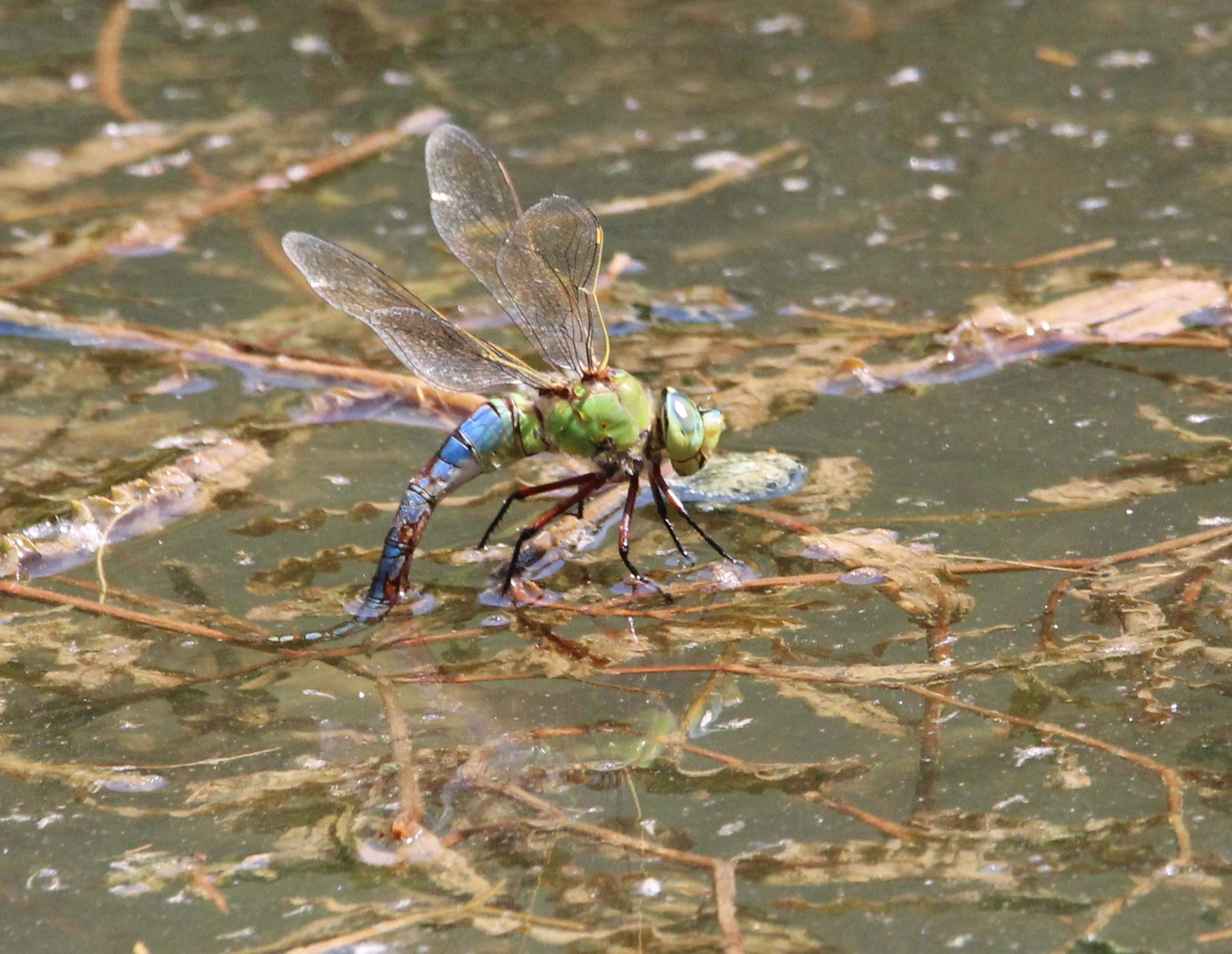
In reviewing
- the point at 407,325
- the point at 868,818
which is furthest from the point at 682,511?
the point at 868,818

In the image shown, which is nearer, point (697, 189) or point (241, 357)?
point (241, 357)

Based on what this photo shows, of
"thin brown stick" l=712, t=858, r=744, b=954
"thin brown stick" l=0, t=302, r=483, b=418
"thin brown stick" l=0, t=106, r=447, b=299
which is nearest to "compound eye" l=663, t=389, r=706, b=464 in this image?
"thin brown stick" l=0, t=302, r=483, b=418

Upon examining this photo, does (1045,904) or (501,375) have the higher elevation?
(501,375)

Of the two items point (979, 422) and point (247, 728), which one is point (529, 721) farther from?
point (979, 422)

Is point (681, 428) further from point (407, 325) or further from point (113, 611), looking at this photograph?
point (113, 611)

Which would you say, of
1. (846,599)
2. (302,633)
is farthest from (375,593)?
(846,599)

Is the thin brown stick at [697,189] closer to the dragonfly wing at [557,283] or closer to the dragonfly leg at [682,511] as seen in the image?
the dragonfly wing at [557,283]

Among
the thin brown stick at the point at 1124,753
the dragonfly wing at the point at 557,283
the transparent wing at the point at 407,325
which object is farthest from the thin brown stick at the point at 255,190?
the thin brown stick at the point at 1124,753
